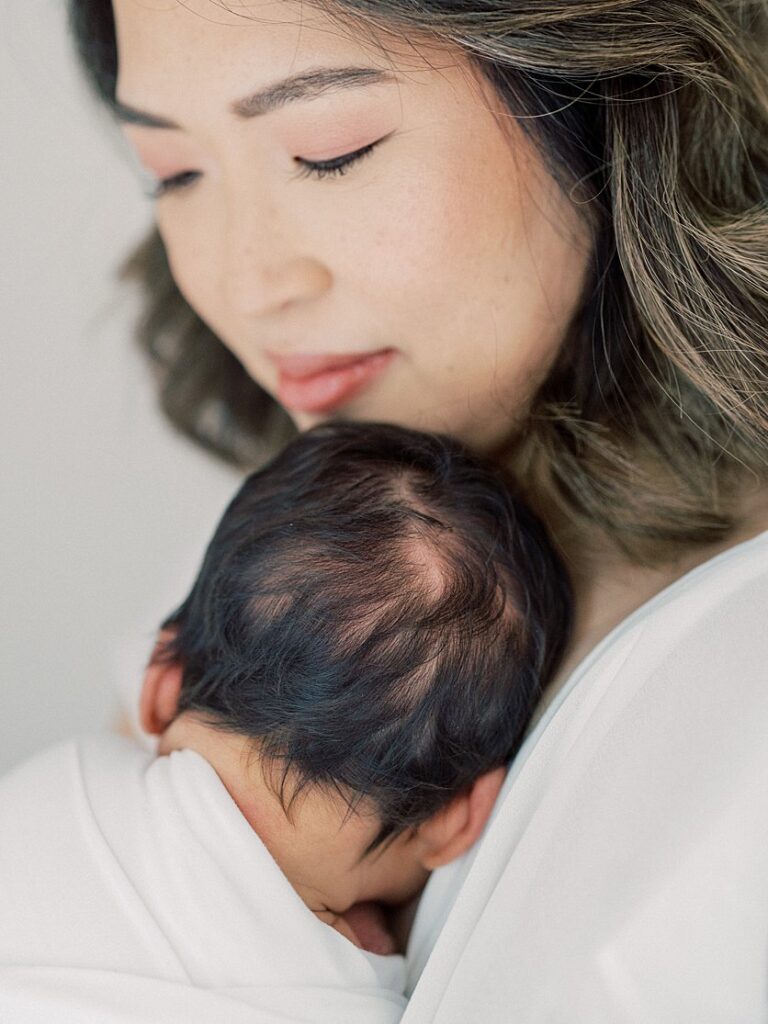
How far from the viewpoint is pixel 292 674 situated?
1009mm

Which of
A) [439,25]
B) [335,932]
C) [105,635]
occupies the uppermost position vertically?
[439,25]

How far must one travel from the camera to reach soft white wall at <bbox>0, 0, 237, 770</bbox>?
2.21 metres

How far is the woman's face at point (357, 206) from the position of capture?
38.8 inches

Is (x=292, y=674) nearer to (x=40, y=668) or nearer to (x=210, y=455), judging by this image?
(x=210, y=455)

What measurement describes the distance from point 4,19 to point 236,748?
1273mm

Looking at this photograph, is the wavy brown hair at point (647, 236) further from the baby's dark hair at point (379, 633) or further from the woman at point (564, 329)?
the baby's dark hair at point (379, 633)

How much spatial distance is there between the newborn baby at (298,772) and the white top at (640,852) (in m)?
0.12

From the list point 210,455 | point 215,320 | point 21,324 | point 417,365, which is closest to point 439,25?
point 417,365

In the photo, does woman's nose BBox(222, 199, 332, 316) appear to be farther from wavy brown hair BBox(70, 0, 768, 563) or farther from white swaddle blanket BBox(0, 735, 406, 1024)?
white swaddle blanket BBox(0, 735, 406, 1024)

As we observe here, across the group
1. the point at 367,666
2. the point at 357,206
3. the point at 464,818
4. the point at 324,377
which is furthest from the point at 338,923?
the point at 357,206

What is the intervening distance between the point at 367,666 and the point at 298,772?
115mm

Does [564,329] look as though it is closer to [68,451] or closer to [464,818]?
[464,818]

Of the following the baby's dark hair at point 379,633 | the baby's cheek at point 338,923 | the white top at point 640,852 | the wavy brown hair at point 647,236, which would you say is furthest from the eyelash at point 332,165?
the baby's cheek at point 338,923

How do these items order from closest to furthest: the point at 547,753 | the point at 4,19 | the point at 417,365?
the point at 547,753 < the point at 417,365 < the point at 4,19
